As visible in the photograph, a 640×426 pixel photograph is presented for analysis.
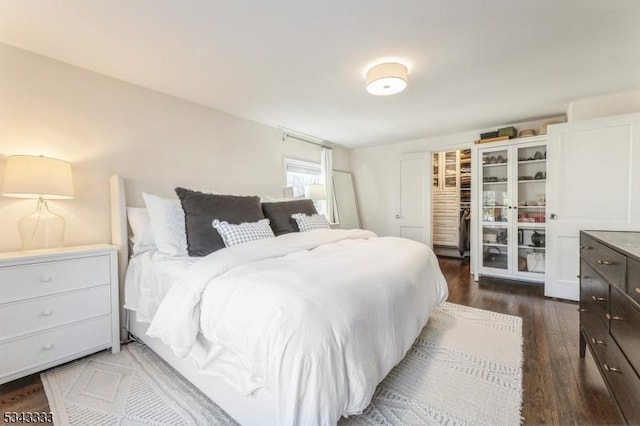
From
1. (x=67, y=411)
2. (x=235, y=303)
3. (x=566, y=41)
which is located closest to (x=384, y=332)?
(x=235, y=303)

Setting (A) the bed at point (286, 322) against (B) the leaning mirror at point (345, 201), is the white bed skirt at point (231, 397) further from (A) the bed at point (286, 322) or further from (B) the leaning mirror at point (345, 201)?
(B) the leaning mirror at point (345, 201)

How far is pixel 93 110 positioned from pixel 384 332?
269 centimetres

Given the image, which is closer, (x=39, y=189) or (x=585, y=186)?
(x=39, y=189)

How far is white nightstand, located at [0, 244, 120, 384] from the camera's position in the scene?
1.59 meters

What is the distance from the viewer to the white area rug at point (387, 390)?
1387 millimetres

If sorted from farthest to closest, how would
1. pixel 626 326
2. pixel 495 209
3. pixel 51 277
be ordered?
pixel 495 209, pixel 51 277, pixel 626 326

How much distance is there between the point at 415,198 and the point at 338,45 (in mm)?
3288

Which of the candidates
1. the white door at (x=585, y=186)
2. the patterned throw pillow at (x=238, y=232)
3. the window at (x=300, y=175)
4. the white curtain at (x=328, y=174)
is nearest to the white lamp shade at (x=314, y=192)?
the window at (x=300, y=175)

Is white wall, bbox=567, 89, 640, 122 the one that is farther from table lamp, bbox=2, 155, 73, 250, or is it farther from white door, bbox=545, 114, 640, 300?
table lamp, bbox=2, 155, 73, 250

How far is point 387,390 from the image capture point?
5.17 ft

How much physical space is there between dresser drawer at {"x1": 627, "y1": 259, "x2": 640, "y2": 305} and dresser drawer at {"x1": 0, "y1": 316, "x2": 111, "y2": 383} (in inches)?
113

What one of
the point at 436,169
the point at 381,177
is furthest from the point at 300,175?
the point at 436,169

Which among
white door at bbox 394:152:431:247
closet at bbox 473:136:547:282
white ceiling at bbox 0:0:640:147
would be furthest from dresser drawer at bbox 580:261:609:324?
white door at bbox 394:152:431:247

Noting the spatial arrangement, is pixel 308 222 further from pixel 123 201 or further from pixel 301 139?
pixel 301 139
